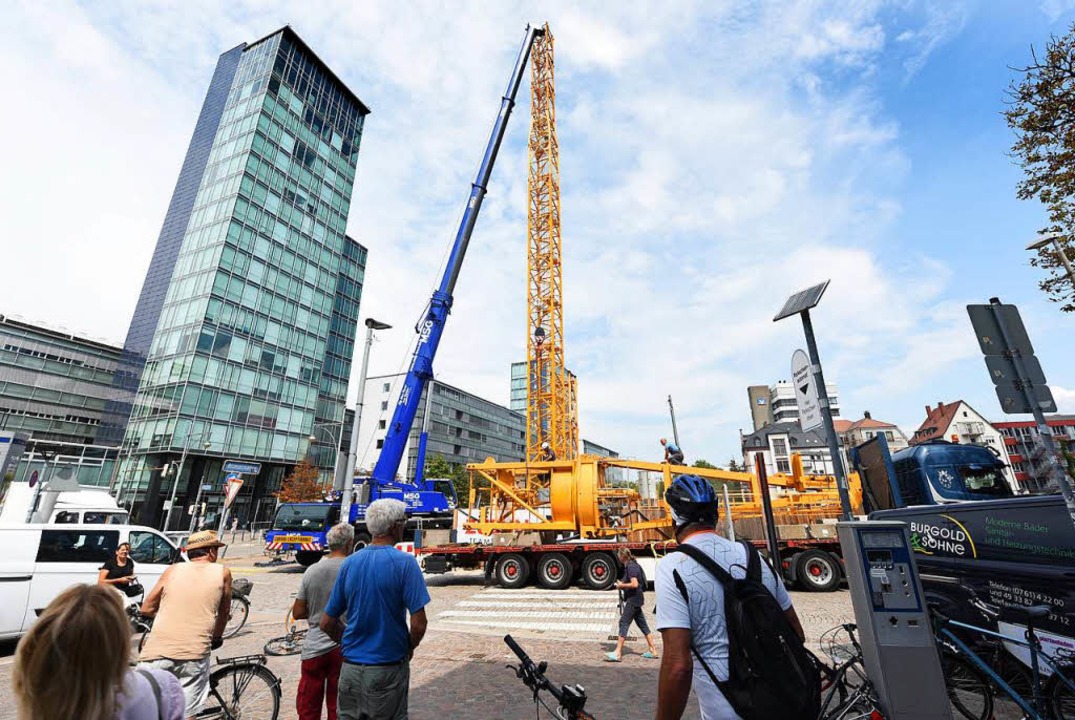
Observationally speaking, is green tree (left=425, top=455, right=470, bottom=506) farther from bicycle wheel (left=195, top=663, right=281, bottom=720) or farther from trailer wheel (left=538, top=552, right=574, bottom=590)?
bicycle wheel (left=195, top=663, right=281, bottom=720)

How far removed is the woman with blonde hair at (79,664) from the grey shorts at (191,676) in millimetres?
2563

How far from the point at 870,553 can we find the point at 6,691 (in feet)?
31.4

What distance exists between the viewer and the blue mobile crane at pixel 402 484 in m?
16.0

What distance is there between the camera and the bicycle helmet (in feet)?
8.08

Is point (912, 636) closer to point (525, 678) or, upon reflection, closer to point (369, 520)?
point (525, 678)

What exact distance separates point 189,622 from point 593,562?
10108mm

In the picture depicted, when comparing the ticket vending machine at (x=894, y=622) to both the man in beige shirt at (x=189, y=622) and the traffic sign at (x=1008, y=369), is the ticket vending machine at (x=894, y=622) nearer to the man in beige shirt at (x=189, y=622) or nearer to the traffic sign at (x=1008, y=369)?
the traffic sign at (x=1008, y=369)

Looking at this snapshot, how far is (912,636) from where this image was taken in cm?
363

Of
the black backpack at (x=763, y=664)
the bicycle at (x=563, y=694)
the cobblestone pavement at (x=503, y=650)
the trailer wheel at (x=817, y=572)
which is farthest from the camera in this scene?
the trailer wheel at (x=817, y=572)

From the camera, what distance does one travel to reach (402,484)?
56.0ft

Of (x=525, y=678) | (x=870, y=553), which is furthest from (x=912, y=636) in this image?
(x=525, y=678)

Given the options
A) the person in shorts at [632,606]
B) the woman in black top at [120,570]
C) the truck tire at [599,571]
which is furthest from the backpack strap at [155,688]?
the truck tire at [599,571]

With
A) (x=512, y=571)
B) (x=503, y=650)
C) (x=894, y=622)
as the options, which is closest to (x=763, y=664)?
(x=894, y=622)

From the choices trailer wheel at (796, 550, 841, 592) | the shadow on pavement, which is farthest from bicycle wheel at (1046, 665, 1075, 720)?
trailer wheel at (796, 550, 841, 592)
